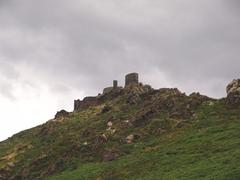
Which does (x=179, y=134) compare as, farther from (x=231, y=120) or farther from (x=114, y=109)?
(x=114, y=109)

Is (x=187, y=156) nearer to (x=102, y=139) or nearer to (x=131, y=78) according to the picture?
(x=102, y=139)

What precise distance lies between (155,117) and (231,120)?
1670cm

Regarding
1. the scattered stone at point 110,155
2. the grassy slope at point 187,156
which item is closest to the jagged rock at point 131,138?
the grassy slope at point 187,156

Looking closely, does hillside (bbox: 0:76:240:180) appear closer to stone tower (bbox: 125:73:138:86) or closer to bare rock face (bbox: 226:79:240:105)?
bare rock face (bbox: 226:79:240:105)

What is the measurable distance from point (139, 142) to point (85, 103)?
181 feet

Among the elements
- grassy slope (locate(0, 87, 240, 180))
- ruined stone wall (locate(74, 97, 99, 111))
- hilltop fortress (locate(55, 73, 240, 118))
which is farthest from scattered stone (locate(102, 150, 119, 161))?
ruined stone wall (locate(74, 97, 99, 111))

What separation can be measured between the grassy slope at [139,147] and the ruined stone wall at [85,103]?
15496 millimetres

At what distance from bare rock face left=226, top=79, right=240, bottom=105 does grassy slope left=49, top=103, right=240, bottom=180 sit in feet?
12.7

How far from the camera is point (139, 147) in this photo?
97625mm

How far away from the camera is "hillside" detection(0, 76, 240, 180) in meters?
82.4

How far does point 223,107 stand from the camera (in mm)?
110000

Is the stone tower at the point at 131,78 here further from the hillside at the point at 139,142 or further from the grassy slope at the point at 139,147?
the grassy slope at the point at 139,147

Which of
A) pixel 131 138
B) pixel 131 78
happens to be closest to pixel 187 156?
pixel 131 138

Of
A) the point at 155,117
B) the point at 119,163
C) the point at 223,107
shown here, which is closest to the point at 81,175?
the point at 119,163
